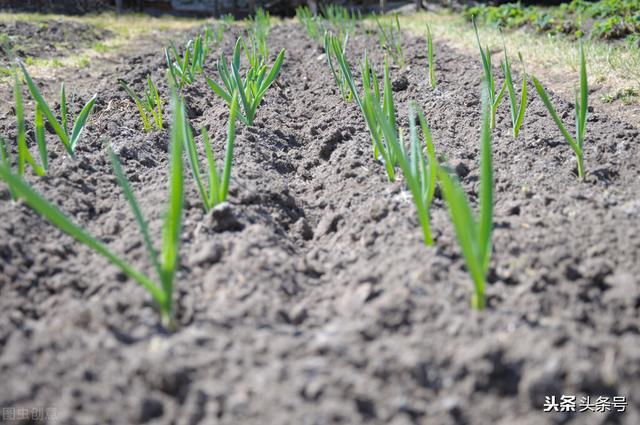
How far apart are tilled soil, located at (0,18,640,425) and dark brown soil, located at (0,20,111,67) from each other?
3922mm

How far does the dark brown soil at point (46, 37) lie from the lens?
5.58 metres

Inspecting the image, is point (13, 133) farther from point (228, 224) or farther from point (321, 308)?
point (321, 308)

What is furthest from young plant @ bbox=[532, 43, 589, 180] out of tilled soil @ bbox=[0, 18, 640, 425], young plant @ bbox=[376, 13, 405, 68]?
young plant @ bbox=[376, 13, 405, 68]

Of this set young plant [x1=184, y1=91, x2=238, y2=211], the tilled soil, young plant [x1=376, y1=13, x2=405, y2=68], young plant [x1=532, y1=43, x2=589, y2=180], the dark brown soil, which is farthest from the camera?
the dark brown soil

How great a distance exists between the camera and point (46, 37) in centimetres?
650

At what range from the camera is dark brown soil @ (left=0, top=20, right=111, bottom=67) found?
558cm

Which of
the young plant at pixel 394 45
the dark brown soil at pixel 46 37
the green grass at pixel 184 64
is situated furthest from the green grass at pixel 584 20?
the dark brown soil at pixel 46 37

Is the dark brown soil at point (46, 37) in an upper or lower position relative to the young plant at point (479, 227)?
upper

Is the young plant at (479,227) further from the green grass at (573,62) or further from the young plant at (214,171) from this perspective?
the green grass at (573,62)

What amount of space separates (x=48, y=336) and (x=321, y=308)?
61cm

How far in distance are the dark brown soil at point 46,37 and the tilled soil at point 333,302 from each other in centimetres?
392

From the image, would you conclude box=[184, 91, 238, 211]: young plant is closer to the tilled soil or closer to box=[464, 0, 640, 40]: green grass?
the tilled soil

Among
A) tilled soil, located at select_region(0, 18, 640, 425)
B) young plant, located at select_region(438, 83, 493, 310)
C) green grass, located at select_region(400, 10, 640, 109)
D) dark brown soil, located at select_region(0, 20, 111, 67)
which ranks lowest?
tilled soil, located at select_region(0, 18, 640, 425)

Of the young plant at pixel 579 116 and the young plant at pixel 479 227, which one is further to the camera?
the young plant at pixel 579 116
